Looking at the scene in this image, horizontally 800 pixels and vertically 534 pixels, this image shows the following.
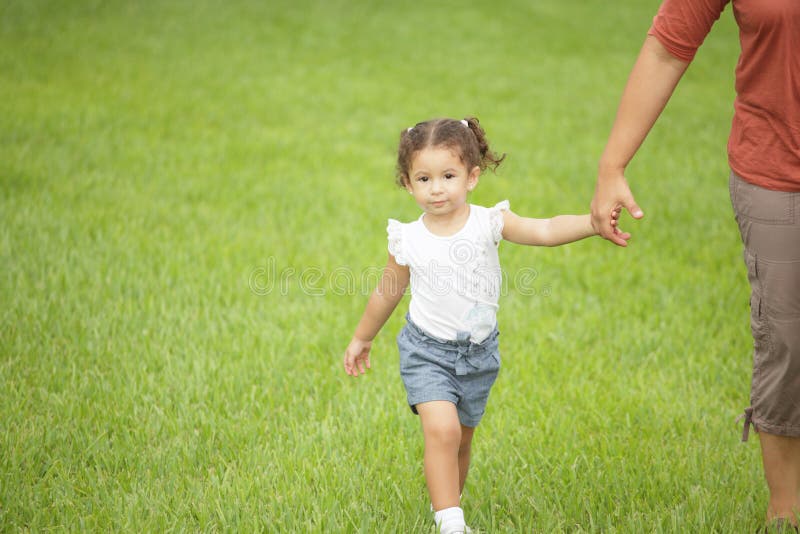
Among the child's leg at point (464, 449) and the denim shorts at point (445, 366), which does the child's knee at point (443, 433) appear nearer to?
the denim shorts at point (445, 366)

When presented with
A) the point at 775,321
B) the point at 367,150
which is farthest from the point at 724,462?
the point at 367,150

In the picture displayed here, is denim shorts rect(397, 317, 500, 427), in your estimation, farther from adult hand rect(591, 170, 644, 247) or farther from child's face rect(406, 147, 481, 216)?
adult hand rect(591, 170, 644, 247)

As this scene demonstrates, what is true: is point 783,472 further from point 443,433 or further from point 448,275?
point 448,275

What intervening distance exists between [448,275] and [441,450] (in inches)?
22.7

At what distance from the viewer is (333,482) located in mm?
3295

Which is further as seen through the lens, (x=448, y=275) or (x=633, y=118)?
(x=448, y=275)

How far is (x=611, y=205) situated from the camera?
8.50ft

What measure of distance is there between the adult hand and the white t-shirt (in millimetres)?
329

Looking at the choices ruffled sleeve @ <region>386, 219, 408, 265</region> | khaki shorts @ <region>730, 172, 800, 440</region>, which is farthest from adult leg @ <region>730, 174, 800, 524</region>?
ruffled sleeve @ <region>386, 219, 408, 265</region>

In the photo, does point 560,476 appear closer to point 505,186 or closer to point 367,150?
point 505,186

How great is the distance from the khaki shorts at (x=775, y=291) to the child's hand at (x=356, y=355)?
53.2 inches

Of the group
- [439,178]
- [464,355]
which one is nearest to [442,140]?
[439,178]

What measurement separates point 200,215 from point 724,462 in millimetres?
4343

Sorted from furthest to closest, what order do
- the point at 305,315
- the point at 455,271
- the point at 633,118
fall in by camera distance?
the point at 305,315 → the point at 455,271 → the point at 633,118
